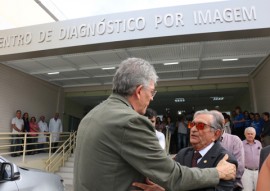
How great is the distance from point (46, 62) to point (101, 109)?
9.34 m

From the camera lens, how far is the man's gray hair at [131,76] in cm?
147

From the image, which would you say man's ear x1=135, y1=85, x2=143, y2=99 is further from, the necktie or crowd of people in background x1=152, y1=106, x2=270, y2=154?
crowd of people in background x1=152, y1=106, x2=270, y2=154

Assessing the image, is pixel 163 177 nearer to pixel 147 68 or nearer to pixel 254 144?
pixel 147 68

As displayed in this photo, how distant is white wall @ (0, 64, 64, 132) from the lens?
10328 millimetres

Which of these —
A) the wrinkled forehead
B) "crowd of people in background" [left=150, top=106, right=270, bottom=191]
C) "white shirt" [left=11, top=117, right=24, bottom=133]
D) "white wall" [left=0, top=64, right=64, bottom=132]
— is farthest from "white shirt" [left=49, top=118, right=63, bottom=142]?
the wrinkled forehead

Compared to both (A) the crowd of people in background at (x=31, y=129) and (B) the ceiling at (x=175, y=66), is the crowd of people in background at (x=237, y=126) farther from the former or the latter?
(A) the crowd of people in background at (x=31, y=129)

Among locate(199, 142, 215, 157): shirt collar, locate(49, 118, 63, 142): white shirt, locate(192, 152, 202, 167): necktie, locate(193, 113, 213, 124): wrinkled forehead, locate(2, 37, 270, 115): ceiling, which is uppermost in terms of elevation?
locate(2, 37, 270, 115): ceiling

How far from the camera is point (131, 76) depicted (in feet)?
4.83

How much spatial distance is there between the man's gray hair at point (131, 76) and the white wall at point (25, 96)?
9.89 metres

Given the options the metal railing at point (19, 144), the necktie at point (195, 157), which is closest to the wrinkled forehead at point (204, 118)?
the necktie at point (195, 157)

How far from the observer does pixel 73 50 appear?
25.8 ft

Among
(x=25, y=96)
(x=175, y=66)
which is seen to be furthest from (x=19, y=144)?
(x=175, y=66)

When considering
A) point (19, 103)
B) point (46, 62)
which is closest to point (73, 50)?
point (46, 62)

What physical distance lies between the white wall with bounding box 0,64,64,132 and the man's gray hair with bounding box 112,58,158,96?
9.89 meters
